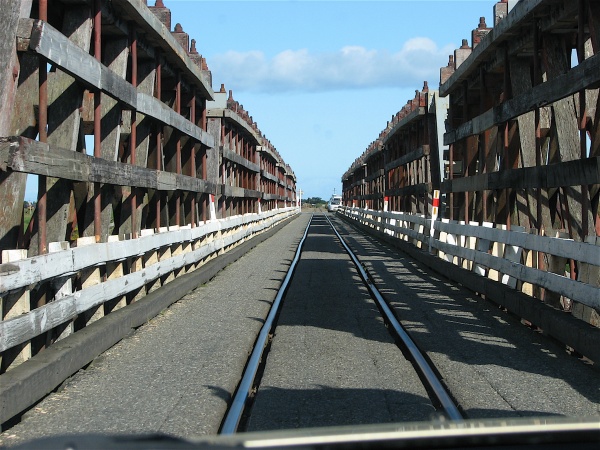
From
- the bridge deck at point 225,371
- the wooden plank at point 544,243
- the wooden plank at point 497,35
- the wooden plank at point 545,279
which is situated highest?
the wooden plank at point 497,35

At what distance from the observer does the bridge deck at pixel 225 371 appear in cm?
518

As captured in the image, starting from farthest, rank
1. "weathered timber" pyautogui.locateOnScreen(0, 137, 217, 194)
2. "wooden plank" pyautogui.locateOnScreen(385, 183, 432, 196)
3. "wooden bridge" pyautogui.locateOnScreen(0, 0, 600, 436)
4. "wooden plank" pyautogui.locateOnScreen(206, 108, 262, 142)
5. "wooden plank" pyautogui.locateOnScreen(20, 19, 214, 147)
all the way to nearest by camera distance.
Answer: "wooden plank" pyautogui.locateOnScreen(206, 108, 262, 142), "wooden plank" pyautogui.locateOnScreen(385, 183, 432, 196), "wooden plank" pyautogui.locateOnScreen(20, 19, 214, 147), "wooden bridge" pyautogui.locateOnScreen(0, 0, 600, 436), "weathered timber" pyautogui.locateOnScreen(0, 137, 217, 194)

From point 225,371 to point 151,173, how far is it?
5331 millimetres

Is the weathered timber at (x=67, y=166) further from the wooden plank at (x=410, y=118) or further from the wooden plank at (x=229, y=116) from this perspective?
the wooden plank at (x=410, y=118)

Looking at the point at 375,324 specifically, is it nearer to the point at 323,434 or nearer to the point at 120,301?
the point at 120,301

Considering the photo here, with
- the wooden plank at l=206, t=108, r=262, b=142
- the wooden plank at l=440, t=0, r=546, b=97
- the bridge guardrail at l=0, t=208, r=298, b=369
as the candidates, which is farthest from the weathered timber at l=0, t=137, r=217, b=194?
the wooden plank at l=206, t=108, r=262, b=142

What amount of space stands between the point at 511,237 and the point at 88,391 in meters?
6.01

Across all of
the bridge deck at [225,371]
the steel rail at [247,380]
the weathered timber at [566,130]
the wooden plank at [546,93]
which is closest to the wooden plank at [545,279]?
the bridge deck at [225,371]

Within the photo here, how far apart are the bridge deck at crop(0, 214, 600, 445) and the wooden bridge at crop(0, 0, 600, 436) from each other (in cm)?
24

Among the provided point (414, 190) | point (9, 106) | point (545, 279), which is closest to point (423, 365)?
point (545, 279)

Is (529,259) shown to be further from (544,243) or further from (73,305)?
(73,305)

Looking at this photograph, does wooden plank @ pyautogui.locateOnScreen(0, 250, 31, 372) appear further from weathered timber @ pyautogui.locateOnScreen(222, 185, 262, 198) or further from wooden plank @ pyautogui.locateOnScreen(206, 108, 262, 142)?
wooden plank @ pyautogui.locateOnScreen(206, 108, 262, 142)

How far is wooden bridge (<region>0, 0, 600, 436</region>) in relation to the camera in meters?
6.38

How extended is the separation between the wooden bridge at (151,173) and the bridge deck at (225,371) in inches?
9.3
